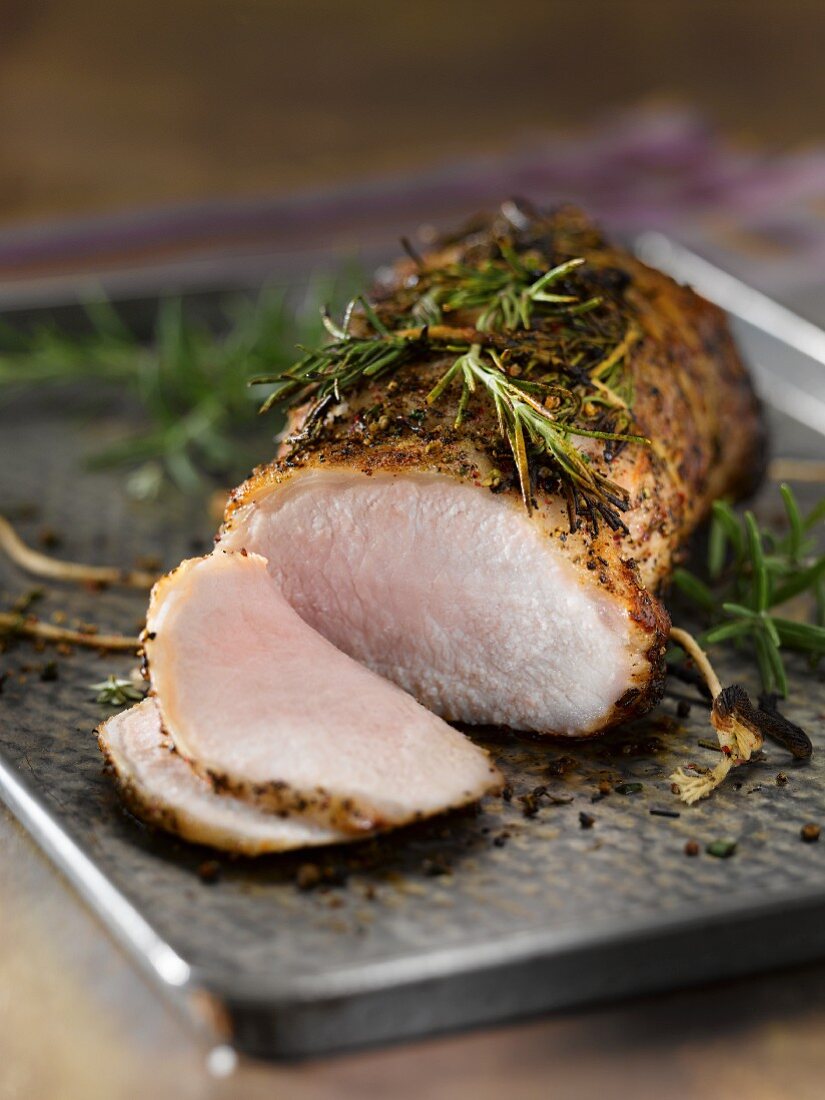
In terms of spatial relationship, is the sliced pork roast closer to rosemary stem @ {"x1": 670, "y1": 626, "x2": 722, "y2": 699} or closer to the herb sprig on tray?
the herb sprig on tray

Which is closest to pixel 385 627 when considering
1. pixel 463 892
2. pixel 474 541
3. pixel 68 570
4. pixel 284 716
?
pixel 474 541

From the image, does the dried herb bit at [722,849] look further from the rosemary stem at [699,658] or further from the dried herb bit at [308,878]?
the dried herb bit at [308,878]

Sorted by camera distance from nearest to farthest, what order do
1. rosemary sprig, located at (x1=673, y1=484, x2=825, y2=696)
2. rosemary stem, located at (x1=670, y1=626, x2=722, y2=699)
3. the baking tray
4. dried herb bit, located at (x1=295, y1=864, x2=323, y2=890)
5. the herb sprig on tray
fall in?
the baking tray, dried herb bit, located at (x1=295, y1=864, x2=323, y2=890), the herb sprig on tray, rosemary stem, located at (x1=670, y1=626, x2=722, y2=699), rosemary sprig, located at (x1=673, y1=484, x2=825, y2=696)

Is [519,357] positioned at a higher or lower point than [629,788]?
higher

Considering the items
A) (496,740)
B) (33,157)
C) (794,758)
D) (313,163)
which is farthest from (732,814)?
(33,157)

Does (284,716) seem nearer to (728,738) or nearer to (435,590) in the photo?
(435,590)

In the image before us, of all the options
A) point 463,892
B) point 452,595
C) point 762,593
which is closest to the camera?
point 463,892

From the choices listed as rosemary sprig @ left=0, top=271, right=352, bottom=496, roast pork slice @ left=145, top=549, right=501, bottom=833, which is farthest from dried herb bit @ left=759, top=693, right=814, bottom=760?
rosemary sprig @ left=0, top=271, right=352, bottom=496
